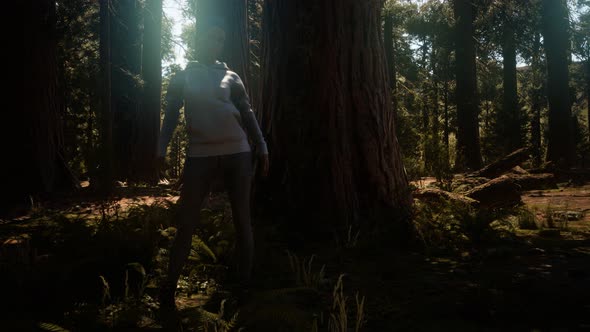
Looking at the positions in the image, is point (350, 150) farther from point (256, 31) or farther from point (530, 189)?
point (256, 31)

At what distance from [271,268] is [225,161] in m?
1.39

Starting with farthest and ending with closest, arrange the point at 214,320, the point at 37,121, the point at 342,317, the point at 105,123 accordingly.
A: the point at 37,121, the point at 105,123, the point at 214,320, the point at 342,317

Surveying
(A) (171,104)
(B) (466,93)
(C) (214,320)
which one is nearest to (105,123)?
(A) (171,104)

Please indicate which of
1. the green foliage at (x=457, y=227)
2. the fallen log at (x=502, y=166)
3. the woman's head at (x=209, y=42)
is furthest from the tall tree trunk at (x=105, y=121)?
the fallen log at (x=502, y=166)

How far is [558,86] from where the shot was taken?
16.3m

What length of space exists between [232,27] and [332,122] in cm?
638

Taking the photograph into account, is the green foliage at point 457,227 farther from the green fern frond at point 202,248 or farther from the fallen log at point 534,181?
the fallen log at point 534,181

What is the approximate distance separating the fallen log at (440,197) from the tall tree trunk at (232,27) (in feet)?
16.9

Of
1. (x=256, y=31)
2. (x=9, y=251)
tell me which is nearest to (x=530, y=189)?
(x=9, y=251)

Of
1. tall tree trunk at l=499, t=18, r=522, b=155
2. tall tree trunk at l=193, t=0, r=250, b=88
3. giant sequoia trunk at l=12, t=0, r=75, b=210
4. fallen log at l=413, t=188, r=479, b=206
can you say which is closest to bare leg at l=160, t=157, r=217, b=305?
fallen log at l=413, t=188, r=479, b=206

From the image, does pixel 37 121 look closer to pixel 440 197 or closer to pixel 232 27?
pixel 232 27

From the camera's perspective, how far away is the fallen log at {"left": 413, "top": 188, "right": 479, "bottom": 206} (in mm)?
7859

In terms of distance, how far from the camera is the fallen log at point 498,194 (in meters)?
8.24

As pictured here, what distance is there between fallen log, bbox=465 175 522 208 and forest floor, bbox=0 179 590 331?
4.41 ft
